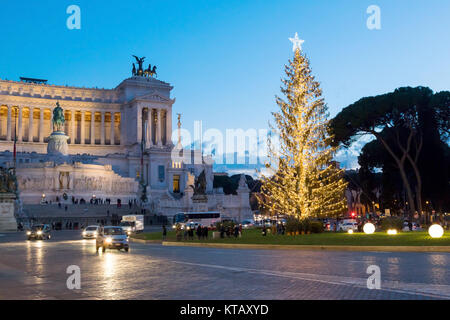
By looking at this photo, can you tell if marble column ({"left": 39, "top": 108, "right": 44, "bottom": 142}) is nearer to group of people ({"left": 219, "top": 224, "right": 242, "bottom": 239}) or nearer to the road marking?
group of people ({"left": 219, "top": 224, "right": 242, "bottom": 239})

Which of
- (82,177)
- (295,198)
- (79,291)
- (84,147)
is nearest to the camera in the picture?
(79,291)

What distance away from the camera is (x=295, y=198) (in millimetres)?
38594

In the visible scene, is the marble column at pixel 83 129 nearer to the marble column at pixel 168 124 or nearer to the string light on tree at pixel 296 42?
the marble column at pixel 168 124

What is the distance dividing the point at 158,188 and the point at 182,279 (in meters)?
82.6

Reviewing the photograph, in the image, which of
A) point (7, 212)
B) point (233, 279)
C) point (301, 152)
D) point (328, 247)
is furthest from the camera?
point (7, 212)

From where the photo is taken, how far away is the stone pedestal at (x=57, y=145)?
93.4 meters

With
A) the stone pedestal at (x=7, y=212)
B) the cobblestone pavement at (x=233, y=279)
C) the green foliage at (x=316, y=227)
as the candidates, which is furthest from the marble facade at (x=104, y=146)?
the cobblestone pavement at (x=233, y=279)

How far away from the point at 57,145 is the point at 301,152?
64.8m

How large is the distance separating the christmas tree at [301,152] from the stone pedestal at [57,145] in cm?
6225

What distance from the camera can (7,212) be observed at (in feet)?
178

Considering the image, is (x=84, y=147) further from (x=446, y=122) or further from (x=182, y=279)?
(x=182, y=279)

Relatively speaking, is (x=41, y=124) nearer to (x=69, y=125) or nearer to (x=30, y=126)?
(x=30, y=126)

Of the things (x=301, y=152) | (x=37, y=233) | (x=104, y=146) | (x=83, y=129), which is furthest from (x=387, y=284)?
(x=83, y=129)
